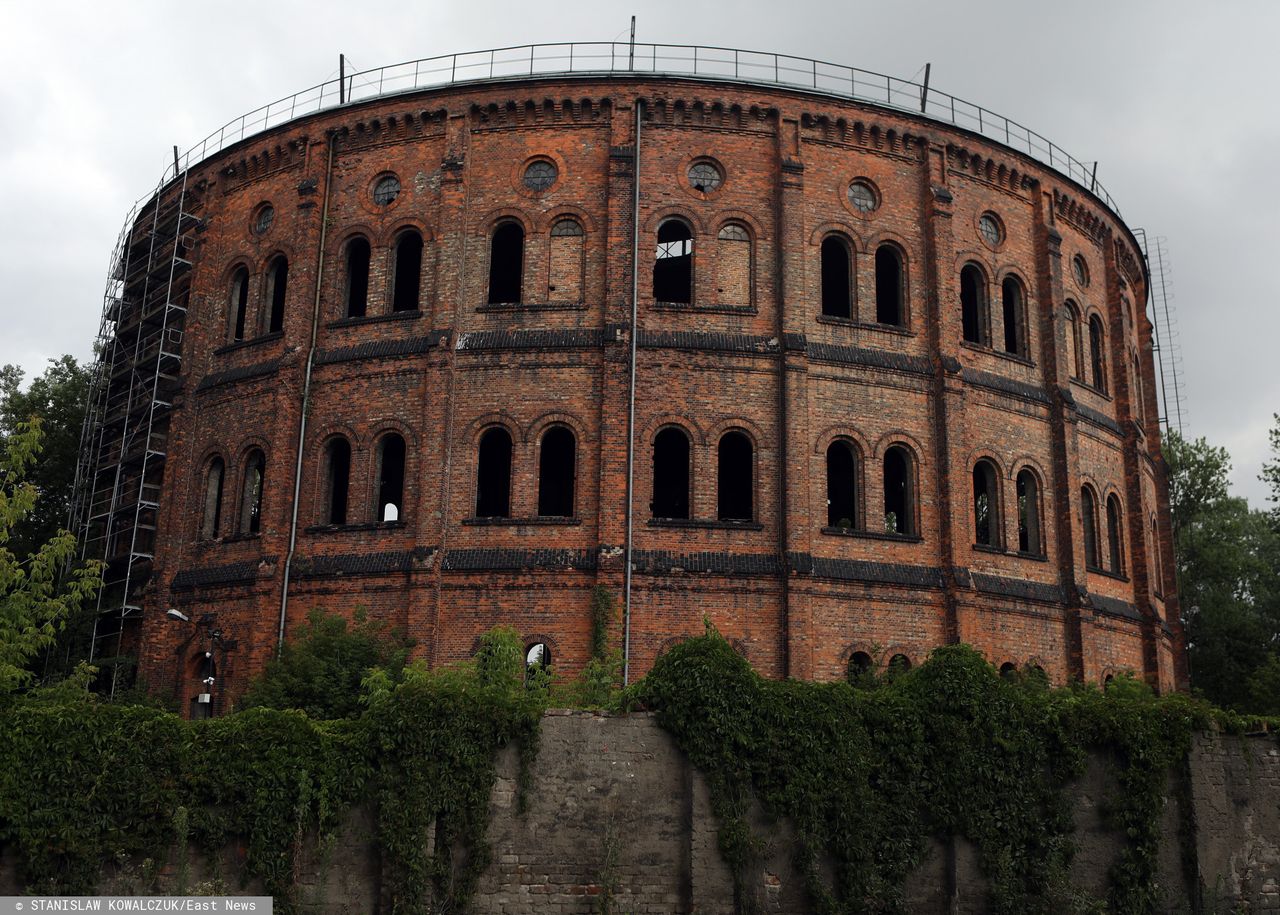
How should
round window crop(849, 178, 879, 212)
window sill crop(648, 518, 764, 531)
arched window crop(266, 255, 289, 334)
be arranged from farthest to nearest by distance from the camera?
arched window crop(266, 255, 289, 334) < round window crop(849, 178, 879, 212) < window sill crop(648, 518, 764, 531)

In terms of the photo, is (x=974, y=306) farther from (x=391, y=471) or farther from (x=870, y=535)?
(x=391, y=471)

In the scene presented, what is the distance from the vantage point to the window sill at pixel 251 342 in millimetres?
23328

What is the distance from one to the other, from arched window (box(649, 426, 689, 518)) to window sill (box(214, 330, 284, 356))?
784 cm

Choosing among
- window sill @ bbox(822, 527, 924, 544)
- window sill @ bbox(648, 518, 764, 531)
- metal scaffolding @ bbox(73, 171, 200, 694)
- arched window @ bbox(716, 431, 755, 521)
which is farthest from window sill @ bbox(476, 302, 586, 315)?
metal scaffolding @ bbox(73, 171, 200, 694)

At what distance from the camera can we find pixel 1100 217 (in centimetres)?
2675

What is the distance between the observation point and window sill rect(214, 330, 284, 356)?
23328 mm

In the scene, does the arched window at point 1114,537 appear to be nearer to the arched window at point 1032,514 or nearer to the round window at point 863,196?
the arched window at point 1032,514

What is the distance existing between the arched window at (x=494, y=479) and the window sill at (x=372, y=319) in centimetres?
303

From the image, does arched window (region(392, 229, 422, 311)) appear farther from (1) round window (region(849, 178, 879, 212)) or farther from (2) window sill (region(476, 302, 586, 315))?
(1) round window (region(849, 178, 879, 212))

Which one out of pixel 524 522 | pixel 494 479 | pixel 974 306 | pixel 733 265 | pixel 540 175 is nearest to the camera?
pixel 524 522

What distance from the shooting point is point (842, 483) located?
2575 cm

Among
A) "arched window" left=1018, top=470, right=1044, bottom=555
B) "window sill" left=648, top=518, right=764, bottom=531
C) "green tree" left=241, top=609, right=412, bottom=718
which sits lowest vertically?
"green tree" left=241, top=609, right=412, bottom=718

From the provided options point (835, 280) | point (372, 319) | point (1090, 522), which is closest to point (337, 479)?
point (372, 319)

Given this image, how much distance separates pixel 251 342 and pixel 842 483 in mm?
12730
